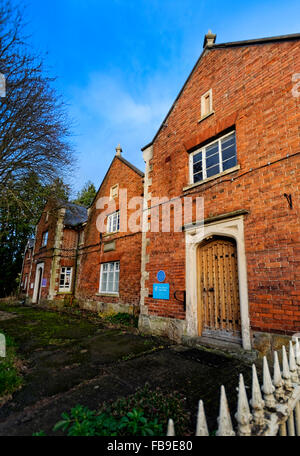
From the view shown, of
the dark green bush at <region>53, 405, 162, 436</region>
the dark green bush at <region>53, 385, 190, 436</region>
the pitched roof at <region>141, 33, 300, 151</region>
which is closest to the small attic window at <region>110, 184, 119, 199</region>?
the pitched roof at <region>141, 33, 300, 151</region>

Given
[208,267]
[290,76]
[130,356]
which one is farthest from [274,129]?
[130,356]

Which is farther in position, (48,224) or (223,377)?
(48,224)

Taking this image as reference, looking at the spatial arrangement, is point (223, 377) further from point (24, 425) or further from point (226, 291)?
point (24, 425)

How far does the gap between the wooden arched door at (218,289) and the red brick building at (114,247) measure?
3965 mm

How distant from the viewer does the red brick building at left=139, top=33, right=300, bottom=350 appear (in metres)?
4.78

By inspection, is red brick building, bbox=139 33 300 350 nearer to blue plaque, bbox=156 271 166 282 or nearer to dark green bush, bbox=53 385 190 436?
blue plaque, bbox=156 271 166 282

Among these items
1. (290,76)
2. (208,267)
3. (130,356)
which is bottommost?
(130,356)

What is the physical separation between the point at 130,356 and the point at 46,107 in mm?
8676

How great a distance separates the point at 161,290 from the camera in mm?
7191

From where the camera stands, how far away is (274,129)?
533 centimetres

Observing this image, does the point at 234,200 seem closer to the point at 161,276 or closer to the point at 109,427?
the point at 161,276

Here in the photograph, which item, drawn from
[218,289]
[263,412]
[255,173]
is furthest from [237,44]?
[263,412]

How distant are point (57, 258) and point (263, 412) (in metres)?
16.5

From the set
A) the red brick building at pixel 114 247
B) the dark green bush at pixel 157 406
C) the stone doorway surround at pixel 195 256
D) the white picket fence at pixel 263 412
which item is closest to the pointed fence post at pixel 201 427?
the white picket fence at pixel 263 412
